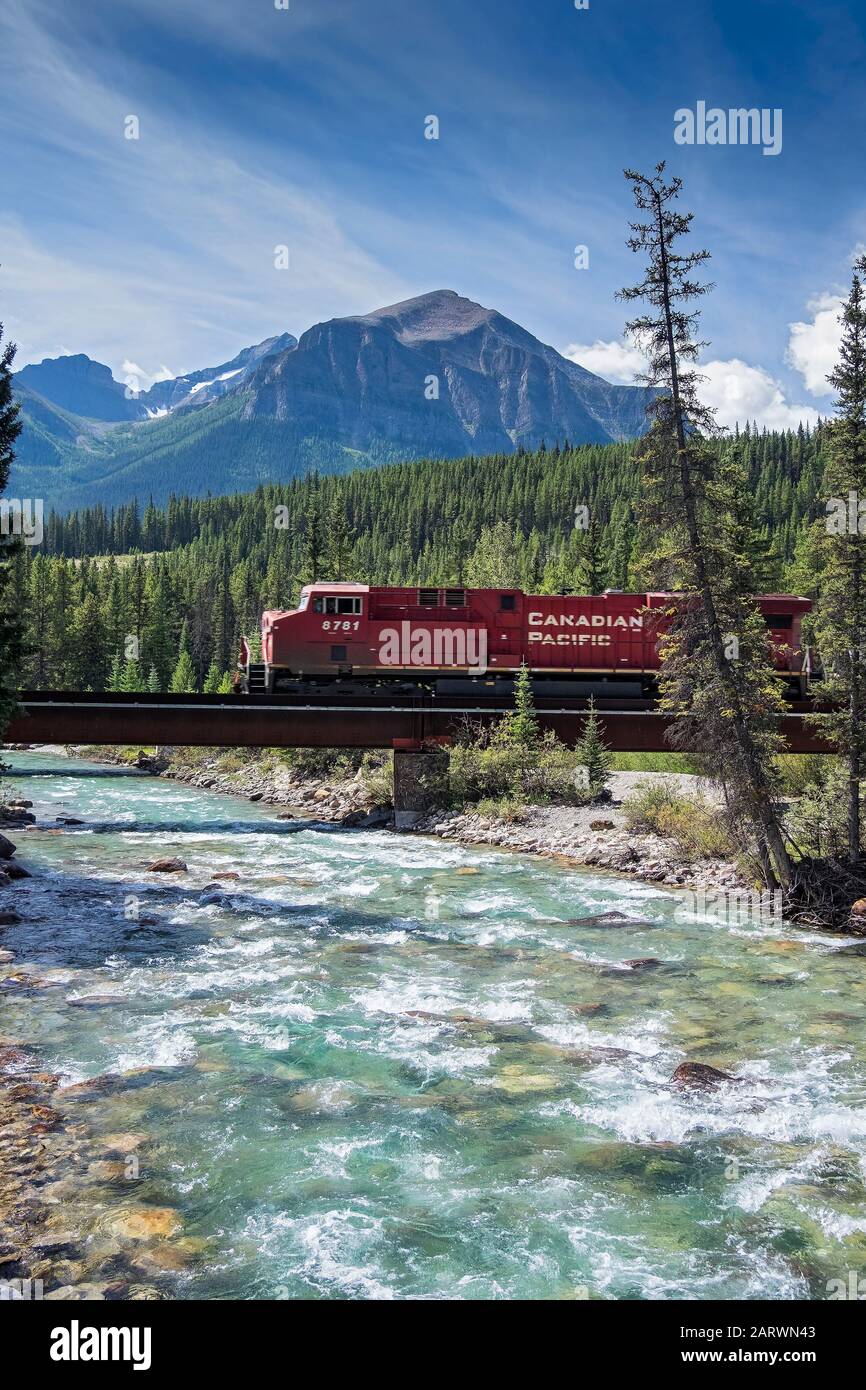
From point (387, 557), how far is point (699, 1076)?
521ft

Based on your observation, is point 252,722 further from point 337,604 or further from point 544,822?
point 544,822

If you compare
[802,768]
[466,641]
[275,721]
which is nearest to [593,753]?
[466,641]

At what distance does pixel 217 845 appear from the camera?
1208 inches

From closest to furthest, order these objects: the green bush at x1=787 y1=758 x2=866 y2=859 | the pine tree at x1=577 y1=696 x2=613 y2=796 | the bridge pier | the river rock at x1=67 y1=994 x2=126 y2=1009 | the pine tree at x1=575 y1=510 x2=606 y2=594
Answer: the river rock at x1=67 y1=994 x2=126 y2=1009 < the green bush at x1=787 y1=758 x2=866 y2=859 < the pine tree at x1=577 y1=696 x2=613 y2=796 < the bridge pier < the pine tree at x1=575 y1=510 x2=606 y2=594

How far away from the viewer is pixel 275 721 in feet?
106

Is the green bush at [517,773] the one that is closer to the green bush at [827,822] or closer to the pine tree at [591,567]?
the green bush at [827,822]

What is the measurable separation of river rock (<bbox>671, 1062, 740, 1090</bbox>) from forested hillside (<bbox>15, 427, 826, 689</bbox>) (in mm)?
11848

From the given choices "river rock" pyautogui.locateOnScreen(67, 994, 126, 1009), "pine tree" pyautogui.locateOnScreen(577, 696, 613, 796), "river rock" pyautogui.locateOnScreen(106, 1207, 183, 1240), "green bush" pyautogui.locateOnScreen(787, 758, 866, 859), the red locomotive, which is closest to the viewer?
"river rock" pyautogui.locateOnScreen(106, 1207, 183, 1240)

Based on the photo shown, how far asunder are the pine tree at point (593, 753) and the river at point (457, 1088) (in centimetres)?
1043

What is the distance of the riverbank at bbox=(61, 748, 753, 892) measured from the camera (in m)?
25.5

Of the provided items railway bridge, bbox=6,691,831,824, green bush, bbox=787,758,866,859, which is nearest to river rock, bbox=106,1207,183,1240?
green bush, bbox=787,758,866,859

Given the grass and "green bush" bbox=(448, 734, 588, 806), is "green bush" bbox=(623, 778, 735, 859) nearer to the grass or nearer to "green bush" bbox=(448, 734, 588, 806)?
"green bush" bbox=(448, 734, 588, 806)

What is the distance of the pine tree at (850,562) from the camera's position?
2197cm

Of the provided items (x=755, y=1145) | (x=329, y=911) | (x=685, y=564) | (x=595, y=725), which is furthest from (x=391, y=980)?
(x=595, y=725)
